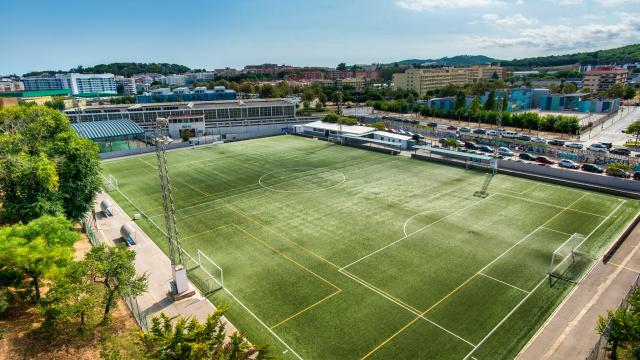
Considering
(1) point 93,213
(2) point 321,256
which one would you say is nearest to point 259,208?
(2) point 321,256

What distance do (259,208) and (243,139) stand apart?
42572 mm

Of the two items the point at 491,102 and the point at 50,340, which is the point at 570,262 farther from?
the point at 491,102

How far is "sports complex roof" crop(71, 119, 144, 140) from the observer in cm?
5978

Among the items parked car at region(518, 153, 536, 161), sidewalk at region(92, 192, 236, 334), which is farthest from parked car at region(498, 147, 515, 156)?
sidewalk at region(92, 192, 236, 334)

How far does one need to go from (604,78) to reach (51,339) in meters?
187

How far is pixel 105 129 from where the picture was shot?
63938mm

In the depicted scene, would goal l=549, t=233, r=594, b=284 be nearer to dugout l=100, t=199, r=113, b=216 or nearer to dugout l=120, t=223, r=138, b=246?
dugout l=120, t=223, r=138, b=246

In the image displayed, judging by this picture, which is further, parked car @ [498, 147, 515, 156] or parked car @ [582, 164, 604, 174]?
parked car @ [498, 147, 515, 156]

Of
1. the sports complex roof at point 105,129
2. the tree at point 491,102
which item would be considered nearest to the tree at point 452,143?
the tree at point 491,102

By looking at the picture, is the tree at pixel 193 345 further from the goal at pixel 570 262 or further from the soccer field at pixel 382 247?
the goal at pixel 570 262

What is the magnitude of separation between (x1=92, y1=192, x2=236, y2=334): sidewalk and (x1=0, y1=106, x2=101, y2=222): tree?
10.6 ft

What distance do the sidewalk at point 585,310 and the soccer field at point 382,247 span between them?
2.08ft

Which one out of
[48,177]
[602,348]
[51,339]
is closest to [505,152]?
[602,348]

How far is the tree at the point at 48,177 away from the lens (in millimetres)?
27094
